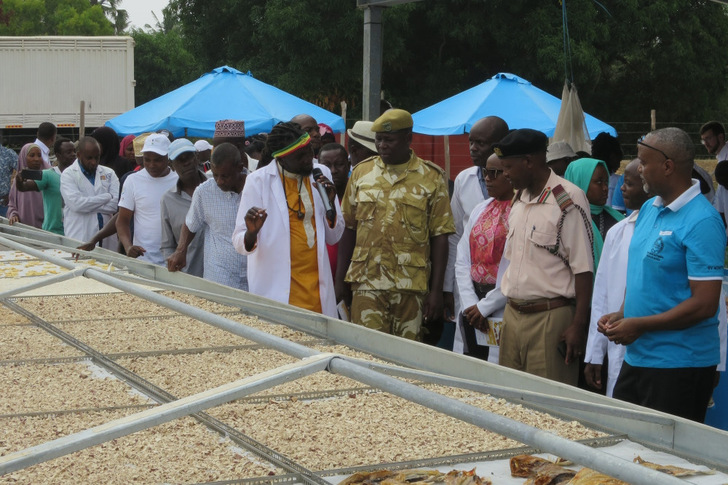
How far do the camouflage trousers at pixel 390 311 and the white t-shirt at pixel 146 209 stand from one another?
1.58 metres

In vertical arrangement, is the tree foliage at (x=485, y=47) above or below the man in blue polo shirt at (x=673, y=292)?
above

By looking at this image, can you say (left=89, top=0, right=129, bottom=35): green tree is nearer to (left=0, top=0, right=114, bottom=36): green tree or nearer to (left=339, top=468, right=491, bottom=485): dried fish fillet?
(left=0, top=0, right=114, bottom=36): green tree

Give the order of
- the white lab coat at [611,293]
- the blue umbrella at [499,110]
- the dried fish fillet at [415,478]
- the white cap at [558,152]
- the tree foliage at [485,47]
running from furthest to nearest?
the tree foliage at [485,47]
the blue umbrella at [499,110]
the white cap at [558,152]
the white lab coat at [611,293]
the dried fish fillet at [415,478]

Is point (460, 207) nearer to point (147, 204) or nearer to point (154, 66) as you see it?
point (147, 204)

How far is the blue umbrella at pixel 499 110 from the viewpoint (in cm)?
964

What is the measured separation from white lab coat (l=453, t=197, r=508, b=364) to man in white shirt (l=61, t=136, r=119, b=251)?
3.21 meters

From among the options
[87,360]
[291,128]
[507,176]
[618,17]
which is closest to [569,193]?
[507,176]

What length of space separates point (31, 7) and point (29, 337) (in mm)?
48494

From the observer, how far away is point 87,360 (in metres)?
3.23

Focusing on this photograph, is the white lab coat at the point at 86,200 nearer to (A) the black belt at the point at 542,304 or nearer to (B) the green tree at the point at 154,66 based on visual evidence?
(A) the black belt at the point at 542,304

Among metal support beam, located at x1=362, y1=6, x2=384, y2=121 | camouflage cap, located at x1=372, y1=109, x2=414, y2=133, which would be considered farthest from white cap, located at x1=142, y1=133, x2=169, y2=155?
metal support beam, located at x1=362, y1=6, x2=384, y2=121

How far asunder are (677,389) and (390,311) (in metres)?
1.66

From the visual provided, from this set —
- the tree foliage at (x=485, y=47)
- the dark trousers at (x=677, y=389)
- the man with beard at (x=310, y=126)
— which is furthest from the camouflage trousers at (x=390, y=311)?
the tree foliage at (x=485, y=47)

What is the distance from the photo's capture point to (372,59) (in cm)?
731
